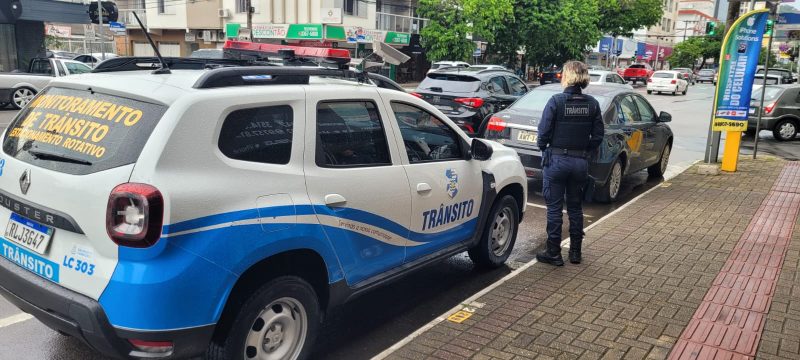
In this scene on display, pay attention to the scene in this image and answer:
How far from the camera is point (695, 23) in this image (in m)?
92.0

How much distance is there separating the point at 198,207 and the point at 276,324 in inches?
33.9

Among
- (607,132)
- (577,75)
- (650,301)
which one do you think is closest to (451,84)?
(607,132)

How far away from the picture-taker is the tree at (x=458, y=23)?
32.2m

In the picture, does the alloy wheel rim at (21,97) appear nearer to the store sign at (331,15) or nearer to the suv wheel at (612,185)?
the suv wheel at (612,185)

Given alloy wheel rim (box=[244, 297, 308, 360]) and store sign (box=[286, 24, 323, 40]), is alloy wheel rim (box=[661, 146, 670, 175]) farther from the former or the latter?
store sign (box=[286, 24, 323, 40])

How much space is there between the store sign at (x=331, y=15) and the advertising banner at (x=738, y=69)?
23.9m

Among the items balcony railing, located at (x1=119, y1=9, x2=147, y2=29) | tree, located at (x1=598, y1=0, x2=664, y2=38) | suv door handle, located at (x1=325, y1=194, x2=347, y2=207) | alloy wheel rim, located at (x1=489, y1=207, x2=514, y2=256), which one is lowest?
alloy wheel rim, located at (x1=489, y1=207, x2=514, y2=256)

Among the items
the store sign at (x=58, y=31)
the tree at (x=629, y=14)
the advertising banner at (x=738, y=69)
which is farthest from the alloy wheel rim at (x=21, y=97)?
the tree at (x=629, y=14)

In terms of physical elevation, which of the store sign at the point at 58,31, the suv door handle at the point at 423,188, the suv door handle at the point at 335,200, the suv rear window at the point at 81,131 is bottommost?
the suv door handle at the point at 423,188

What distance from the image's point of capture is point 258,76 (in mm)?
3350

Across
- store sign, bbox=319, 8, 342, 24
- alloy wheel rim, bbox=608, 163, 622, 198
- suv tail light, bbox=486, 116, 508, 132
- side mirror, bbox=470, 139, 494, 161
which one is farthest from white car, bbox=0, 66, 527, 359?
store sign, bbox=319, 8, 342, 24

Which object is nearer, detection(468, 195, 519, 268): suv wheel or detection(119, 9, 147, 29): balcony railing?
detection(468, 195, 519, 268): suv wheel

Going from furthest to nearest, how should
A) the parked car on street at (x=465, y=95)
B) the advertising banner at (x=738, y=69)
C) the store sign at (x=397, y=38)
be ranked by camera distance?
the store sign at (x=397, y=38) → the parked car on street at (x=465, y=95) → the advertising banner at (x=738, y=69)

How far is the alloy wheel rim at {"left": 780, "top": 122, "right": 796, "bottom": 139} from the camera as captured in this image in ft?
54.2
